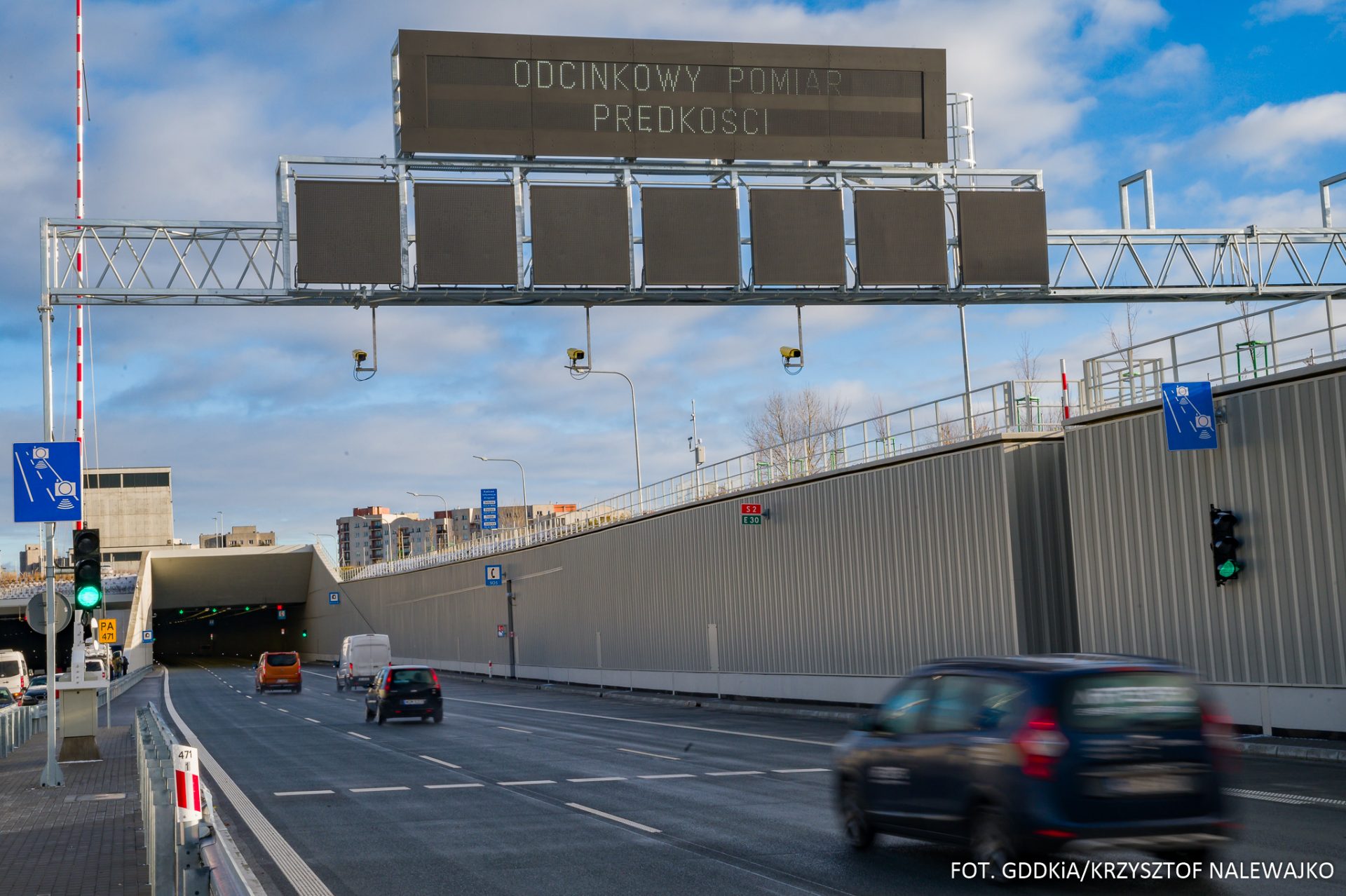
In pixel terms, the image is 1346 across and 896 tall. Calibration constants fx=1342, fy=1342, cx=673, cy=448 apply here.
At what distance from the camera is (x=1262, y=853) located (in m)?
11.0

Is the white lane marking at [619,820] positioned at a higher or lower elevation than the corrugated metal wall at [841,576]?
lower

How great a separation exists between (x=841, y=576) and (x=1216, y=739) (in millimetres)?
24462

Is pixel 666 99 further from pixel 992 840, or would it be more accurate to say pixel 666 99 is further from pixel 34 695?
pixel 34 695

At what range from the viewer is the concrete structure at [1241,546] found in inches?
783

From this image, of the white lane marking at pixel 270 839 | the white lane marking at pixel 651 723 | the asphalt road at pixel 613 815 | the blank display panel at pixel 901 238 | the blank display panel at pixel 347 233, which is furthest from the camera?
the blank display panel at pixel 901 238

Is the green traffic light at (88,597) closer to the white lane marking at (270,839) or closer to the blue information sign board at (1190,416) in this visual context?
the white lane marking at (270,839)

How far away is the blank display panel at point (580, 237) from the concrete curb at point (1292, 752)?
12635mm

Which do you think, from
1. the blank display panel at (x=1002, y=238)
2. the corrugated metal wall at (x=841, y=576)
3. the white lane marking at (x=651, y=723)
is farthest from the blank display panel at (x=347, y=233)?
the corrugated metal wall at (x=841, y=576)

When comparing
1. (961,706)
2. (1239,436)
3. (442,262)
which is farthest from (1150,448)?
(961,706)

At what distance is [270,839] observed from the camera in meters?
13.9

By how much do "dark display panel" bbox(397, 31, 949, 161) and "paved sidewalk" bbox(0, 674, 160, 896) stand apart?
1184 centimetres

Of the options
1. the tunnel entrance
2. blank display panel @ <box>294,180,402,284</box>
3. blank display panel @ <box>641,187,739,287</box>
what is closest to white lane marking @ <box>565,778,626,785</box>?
blank display panel @ <box>641,187,739,287</box>

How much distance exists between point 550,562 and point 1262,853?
49.7 metres

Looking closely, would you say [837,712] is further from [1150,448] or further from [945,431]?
[1150,448]
